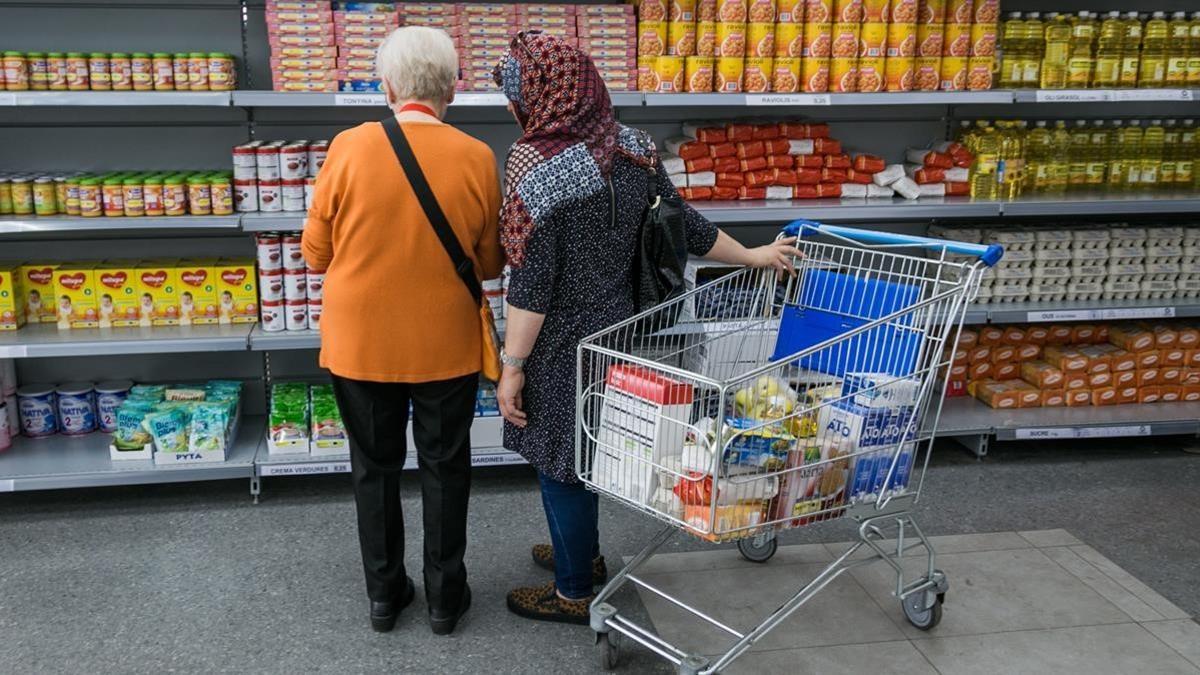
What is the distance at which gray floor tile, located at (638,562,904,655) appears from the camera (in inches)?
120

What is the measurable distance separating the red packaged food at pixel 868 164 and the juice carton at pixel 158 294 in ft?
9.04

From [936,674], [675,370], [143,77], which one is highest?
[143,77]

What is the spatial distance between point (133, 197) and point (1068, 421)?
A: 3.84m

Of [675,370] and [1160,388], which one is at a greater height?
[675,370]

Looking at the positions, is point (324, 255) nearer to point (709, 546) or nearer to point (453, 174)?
point (453, 174)

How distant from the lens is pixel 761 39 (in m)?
4.04

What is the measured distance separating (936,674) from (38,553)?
9.50ft

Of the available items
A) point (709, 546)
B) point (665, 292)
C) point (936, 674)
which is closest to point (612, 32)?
point (665, 292)

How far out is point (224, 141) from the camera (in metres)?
4.34

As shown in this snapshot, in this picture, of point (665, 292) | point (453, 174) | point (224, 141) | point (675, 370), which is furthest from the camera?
point (224, 141)

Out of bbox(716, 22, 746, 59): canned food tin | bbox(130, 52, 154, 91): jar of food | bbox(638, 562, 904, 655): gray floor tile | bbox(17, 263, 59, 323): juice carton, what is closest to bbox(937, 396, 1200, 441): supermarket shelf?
bbox(638, 562, 904, 655): gray floor tile

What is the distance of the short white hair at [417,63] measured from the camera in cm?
256

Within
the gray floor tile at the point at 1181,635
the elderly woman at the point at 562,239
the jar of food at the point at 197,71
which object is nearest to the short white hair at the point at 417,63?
the elderly woman at the point at 562,239

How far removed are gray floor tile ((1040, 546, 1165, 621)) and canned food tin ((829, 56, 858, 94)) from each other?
1.87m
